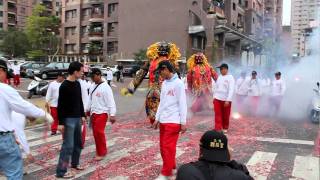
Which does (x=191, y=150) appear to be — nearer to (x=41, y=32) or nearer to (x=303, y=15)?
(x=303, y=15)

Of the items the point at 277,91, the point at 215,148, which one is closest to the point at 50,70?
the point at 277,91

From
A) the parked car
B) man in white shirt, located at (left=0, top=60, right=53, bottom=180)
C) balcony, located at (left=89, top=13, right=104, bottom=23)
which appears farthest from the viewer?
balcony, located at (left=89, top=13, right=104, bottom=23)

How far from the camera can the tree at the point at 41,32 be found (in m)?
57.5

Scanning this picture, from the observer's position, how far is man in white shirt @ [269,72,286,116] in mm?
14688

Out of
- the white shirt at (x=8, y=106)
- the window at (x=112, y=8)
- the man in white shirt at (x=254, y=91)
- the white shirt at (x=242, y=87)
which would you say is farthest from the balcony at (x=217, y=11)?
the white shirt at (x=8, y=106)

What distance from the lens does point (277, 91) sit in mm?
14727

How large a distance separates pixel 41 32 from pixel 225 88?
51274 millimetres

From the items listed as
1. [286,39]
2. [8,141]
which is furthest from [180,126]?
[286,39]

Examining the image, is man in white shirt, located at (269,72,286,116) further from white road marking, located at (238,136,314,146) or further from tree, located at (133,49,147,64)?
tree, located at (133,49,147,64)

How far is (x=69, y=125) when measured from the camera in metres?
6.56

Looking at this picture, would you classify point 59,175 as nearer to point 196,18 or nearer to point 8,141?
point 8,141

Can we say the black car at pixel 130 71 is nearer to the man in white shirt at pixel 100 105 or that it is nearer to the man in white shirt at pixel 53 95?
the man in white shirt at pixel 53 95

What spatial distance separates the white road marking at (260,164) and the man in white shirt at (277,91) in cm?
641

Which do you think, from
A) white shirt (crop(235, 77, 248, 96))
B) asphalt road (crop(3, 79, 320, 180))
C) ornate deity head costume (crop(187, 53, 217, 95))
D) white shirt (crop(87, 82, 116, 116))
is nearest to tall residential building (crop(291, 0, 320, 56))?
white shirt (crop(235, 77, 248, 96))
